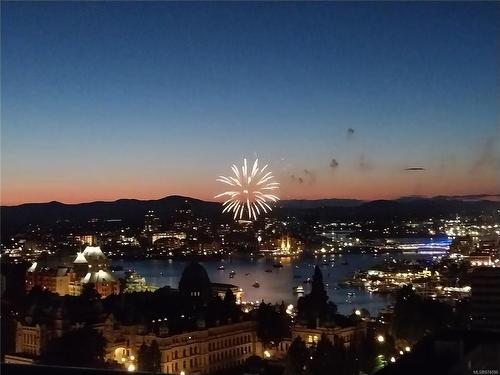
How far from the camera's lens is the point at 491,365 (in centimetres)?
203

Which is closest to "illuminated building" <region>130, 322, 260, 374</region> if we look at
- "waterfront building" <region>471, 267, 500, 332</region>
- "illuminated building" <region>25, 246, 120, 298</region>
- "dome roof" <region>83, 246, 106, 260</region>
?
"waterfront building" <region>471, 267, 500, 332</region>

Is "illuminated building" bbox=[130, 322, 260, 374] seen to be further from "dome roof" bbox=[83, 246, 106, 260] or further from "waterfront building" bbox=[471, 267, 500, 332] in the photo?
"dome roof" bbox=[83, 246, 106, 260]

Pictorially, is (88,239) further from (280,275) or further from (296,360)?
(296,360)

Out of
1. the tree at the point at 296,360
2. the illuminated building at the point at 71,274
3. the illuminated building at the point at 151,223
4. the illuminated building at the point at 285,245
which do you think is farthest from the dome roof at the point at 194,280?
the illuminated building at the point at 285,245

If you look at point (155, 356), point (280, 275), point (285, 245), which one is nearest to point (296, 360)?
point (155, 356)

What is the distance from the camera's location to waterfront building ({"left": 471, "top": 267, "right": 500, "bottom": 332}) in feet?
25.0

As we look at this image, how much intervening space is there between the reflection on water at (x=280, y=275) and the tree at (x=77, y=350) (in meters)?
5.58

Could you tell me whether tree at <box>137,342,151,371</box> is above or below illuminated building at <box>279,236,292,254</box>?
below

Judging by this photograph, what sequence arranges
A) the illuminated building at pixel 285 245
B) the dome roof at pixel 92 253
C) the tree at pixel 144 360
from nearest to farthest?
the tree at pixel 144 360 < the dome roof at pixel 92 253 < the illuminated building at pixel 285 245

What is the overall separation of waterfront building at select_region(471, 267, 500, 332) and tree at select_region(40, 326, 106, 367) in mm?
3927

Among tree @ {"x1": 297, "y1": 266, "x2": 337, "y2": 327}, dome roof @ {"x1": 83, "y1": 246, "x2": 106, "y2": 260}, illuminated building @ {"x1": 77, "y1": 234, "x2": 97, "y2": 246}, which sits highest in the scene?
illuminated building @ {"x1": 77, "y1": 234, "x2": 97, "y2": 246}

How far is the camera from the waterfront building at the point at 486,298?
761 cm

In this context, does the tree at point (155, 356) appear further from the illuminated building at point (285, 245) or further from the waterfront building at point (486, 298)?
the illuminated building at point (285, 245)

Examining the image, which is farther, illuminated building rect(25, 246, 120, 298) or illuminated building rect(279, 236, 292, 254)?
illuminated building rect(279, 236, 292, 254)
